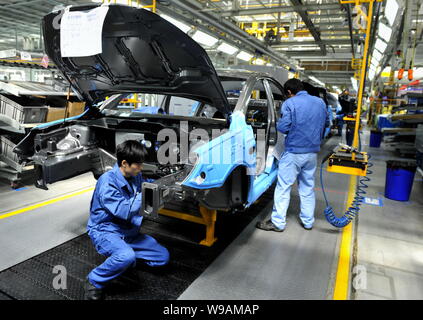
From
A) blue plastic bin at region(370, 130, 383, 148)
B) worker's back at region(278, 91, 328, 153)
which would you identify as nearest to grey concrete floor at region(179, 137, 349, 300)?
worker's back at region(278, 91, 328, 153)

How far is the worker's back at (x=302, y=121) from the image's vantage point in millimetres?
3197

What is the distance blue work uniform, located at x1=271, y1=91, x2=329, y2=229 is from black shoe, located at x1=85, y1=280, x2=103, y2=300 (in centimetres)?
205

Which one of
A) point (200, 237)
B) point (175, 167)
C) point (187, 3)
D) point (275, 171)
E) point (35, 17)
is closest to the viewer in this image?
point (175, 167)

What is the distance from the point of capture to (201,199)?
2.29 metres

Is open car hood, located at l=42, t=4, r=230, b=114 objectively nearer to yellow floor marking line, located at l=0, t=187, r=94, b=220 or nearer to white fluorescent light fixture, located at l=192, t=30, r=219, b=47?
yellow floor marking line, located at l=0, t=187, r=94, b=220

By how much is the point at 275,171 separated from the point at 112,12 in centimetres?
266

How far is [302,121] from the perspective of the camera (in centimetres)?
320

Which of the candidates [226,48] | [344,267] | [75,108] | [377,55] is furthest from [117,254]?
[377,55]

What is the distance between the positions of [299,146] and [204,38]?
5143mm

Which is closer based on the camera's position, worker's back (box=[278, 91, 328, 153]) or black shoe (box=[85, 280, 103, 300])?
black shoe (box=[85, 280, 103, 300])

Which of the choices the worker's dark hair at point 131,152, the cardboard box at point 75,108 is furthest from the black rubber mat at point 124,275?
the cardboard box at point 75,108

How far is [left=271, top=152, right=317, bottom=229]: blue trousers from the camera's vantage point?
3.34 metres
